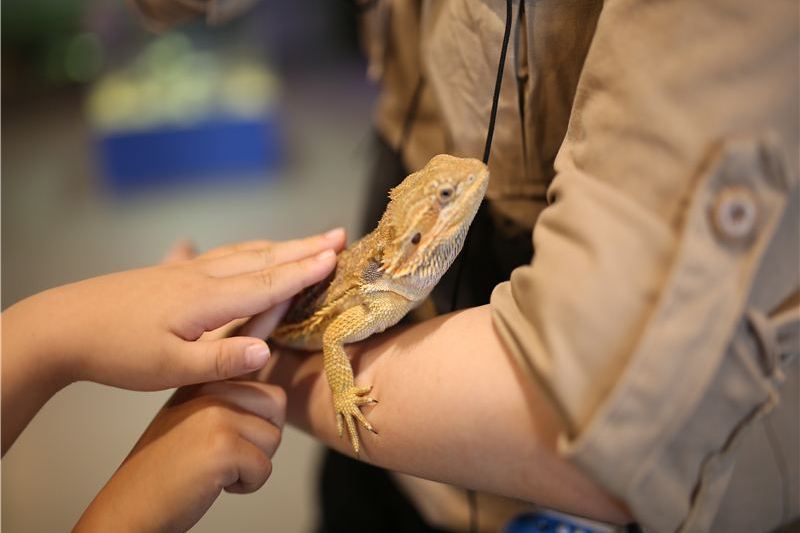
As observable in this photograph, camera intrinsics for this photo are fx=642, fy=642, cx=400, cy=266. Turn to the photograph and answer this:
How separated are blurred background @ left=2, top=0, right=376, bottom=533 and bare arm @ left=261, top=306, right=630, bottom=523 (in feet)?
0.84

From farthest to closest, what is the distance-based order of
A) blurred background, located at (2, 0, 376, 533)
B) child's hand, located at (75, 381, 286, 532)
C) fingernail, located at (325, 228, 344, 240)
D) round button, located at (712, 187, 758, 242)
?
fingernail, located at (325, 228, 344, 240), blurred background, located at (2, 0, 376, 533), child's hand, located at (75, 381, 286, 532), round button, located at (712, 187, 758, 242)

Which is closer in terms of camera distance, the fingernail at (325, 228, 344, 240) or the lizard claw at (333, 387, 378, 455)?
the lizard claw at (333, 387, 378, 455)

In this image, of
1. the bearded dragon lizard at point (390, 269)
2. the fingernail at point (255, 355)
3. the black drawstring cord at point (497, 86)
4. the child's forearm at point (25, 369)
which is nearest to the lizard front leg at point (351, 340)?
the bearded dragon lizard at point (390, 269)

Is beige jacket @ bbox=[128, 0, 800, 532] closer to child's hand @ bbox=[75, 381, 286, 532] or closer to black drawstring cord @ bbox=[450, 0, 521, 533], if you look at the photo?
black drawstring cord @ bbox=[450, 0, 521, 533]

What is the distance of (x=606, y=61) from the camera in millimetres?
640

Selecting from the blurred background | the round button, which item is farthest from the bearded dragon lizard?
the round button

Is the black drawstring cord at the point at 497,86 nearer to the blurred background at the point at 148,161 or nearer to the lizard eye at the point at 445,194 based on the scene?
the lizard eye at the point at 445,194

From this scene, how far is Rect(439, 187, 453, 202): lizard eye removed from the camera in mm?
807

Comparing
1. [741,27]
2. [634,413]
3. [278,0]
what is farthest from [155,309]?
[278,0]

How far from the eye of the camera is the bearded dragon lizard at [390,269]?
2.67 ft

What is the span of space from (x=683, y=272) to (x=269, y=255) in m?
0.59

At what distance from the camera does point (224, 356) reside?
0.79m

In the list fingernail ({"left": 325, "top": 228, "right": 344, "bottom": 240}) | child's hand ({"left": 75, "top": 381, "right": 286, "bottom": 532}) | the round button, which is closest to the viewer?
the round button

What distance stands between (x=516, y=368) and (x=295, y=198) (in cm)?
151
